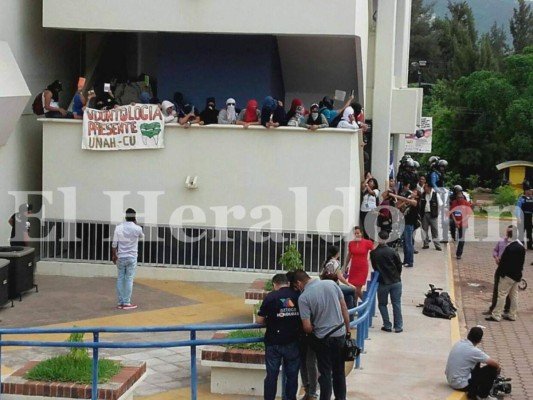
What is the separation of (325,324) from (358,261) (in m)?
4.80

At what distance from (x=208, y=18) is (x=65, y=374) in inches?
382

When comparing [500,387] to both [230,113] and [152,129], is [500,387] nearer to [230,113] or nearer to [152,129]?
[230,113]

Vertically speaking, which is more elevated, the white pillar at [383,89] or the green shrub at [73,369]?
the white pillar at [383,89]

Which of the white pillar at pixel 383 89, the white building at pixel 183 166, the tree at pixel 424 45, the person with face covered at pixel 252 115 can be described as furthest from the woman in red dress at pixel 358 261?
the tree at pixel 424 45

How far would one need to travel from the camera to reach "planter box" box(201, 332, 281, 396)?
1066 centimetres

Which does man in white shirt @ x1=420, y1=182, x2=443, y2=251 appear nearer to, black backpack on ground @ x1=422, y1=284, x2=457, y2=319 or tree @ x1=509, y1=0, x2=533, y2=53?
black backpack on ground @ x1=422, y1=284, x2=457, y2=319

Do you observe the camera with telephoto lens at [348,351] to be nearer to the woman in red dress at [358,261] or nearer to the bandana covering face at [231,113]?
the woman in red dress at [358,261]

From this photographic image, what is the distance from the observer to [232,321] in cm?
1455

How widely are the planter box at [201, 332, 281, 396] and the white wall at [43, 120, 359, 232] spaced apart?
22.2 ft

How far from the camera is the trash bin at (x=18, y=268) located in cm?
1512

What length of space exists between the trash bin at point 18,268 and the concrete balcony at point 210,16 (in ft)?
15.5

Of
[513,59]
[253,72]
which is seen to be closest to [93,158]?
[253,72]

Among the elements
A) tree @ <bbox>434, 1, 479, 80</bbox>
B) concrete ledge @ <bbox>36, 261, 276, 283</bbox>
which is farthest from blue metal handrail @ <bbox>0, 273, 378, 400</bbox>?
tree @ <bbox>434, 1, 479, 80</bbox>

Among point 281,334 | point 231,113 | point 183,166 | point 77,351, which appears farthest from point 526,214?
point 77,351
